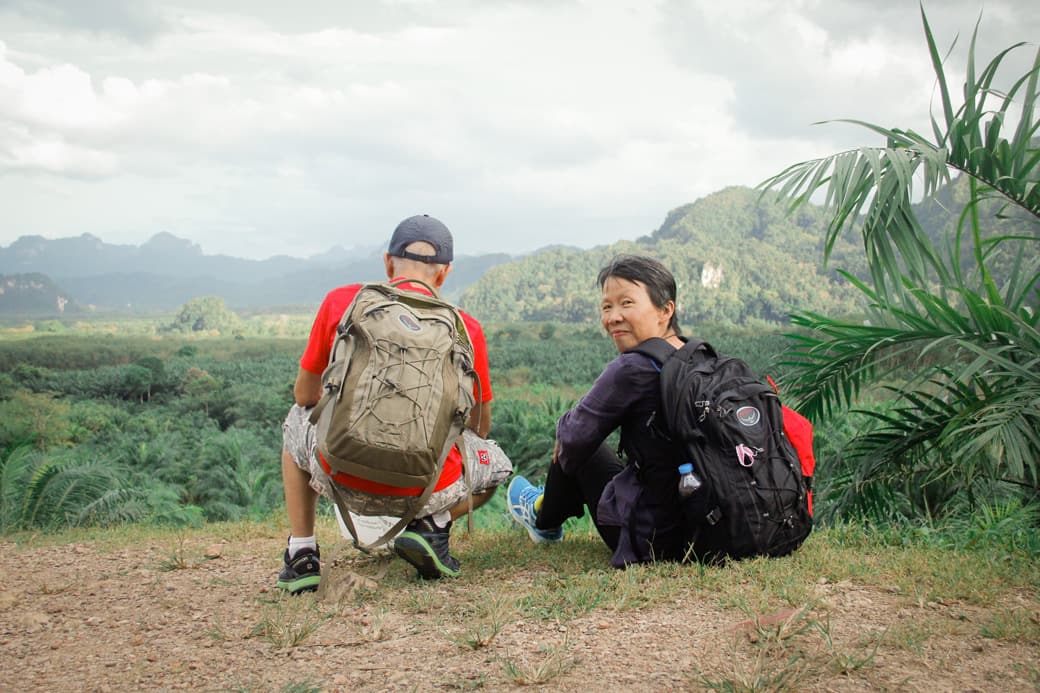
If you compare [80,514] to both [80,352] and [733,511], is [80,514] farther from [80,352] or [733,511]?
[80,352]

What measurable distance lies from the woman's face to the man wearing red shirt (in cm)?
46

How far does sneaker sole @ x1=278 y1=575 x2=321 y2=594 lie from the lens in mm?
2736

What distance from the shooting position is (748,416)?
247 cm

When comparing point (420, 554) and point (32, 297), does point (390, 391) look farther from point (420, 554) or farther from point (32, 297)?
point (32, 297)

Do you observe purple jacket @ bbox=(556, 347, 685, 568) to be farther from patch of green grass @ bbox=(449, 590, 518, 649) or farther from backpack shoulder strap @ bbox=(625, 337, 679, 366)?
patch of green grass @ bbox=(449, 590, 518, 649)

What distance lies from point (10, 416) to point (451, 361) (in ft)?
30.5

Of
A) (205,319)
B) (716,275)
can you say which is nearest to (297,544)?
(205,319)

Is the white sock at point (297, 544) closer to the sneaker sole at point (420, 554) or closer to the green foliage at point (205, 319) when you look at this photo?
the sneaker sole at point (420, 554)

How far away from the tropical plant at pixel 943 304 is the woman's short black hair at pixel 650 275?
36.8 inches

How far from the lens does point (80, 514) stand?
17.4 ft

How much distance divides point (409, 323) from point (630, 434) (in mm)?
782

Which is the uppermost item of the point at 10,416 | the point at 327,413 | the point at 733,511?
the point at 327,413

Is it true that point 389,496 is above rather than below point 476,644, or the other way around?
above

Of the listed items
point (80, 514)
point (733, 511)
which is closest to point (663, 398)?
point (733, 511)
